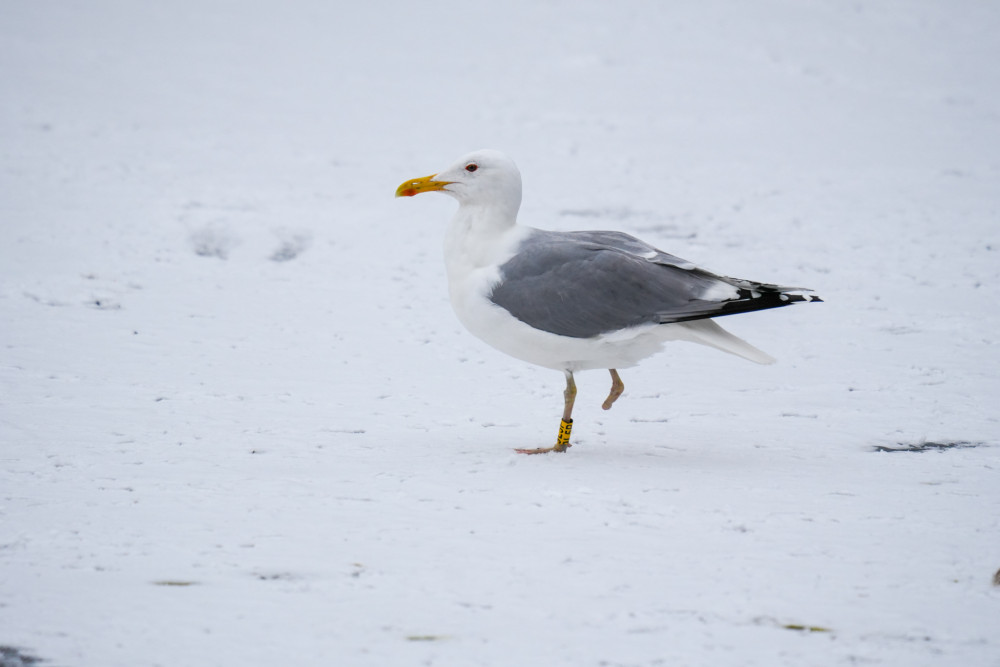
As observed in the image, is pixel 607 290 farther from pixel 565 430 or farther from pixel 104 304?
pixel 104 304

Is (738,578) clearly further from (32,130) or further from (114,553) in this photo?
(32,130)

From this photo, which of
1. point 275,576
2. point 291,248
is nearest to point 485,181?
point 275,576

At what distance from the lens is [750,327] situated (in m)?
6.55

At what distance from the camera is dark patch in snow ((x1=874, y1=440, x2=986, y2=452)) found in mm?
4473

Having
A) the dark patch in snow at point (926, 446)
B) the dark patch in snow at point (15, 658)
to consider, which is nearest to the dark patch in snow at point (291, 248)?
the dark patch in snow at point (926, 446)

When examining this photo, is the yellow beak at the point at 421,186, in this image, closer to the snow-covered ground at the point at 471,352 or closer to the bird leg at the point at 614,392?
the snow-covered ground at the point at 471,352

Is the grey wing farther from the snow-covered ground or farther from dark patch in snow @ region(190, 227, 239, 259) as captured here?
dark patch in snow @ region(190, 227, 239, 259)

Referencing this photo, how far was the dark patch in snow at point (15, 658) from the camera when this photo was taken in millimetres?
2650

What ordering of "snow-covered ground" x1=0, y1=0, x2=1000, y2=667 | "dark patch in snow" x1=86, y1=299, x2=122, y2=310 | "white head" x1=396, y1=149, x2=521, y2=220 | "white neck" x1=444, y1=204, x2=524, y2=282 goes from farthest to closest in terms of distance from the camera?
"dark patch in snow" x1=86, y1=299, x2=122, y2=310 < "white head" x1=396, y1=149, x2=521, y2=220 < "white neck" x1=444, y1=204, x2=524, y2=282 < "snow-covered ground" x1=0, y1=0, x2=1000, y2=667

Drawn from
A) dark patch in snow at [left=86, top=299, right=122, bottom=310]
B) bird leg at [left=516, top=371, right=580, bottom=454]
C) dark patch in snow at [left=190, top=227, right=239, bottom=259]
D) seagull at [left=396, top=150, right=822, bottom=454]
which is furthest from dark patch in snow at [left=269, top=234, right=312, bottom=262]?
bird leg at [left=516, top=371, right=580, bottom=454]

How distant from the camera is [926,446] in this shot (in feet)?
14.8

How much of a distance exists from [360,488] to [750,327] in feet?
11.0

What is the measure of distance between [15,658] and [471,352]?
360 centimetres

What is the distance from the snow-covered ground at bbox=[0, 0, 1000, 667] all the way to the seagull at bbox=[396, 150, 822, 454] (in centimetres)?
43
